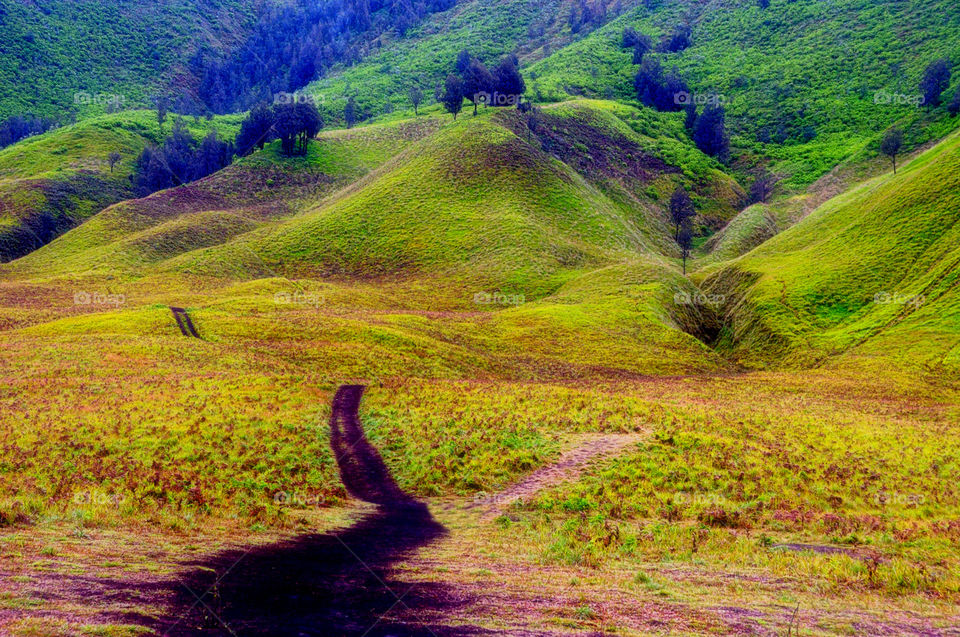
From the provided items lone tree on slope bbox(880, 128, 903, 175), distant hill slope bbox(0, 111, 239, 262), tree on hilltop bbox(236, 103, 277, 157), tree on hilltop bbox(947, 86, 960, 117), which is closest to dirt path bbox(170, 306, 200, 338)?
distant hill slope bbox(0, 111, 239, 262)

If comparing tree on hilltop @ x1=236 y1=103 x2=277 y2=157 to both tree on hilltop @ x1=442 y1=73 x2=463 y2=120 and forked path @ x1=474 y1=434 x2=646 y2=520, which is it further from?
forked path @ x1=474 y1=434 x2=646 y2=520

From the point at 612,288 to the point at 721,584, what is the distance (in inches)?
3002

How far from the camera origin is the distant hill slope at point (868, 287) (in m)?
61.1

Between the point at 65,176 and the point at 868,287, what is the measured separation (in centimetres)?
18097

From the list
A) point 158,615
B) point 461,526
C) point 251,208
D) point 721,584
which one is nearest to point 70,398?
point 461,526

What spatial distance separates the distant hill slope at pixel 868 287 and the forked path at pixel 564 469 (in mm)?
44404

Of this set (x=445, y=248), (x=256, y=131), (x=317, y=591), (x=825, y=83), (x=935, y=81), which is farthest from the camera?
(x=825, y=83)

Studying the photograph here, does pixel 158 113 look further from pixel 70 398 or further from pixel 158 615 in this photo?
pixel 158 615

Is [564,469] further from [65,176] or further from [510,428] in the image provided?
[65,176]

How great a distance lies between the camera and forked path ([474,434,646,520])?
22359 mm

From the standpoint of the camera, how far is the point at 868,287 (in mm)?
71875

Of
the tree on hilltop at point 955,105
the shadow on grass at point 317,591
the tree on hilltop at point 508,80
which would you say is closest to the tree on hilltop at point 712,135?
the tree on hilltop at point 955,105

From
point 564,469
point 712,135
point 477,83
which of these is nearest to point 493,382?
point 564,469

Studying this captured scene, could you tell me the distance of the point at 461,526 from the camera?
65.5 ft
